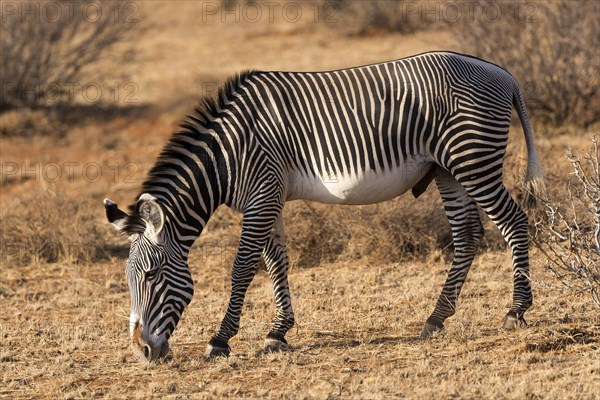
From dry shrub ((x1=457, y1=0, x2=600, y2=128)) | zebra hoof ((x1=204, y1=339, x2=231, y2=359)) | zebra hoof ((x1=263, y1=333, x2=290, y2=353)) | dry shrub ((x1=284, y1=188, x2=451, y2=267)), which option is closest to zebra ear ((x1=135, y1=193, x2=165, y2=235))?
zebra hoof ((x1=204, y1=339, x2=231, y2=359))

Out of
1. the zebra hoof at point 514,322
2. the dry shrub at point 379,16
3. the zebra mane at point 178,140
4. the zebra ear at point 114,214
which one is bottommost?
the dry shrub at point 379,16

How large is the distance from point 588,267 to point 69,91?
1304 cm

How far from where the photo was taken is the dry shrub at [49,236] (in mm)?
9883

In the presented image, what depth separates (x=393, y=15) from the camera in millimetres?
21125

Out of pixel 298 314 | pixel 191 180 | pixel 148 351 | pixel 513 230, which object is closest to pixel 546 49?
pixel 513 230

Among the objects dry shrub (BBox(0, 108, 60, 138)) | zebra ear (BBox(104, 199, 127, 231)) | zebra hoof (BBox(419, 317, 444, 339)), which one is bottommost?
dry shrub (BBox(0, 108, 60, 138))

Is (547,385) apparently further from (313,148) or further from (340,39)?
(340,39)

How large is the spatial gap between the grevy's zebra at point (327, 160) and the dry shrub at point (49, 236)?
3.59 meters

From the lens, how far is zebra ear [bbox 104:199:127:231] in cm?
619

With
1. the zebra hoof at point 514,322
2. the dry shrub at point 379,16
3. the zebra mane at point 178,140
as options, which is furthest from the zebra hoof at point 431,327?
the dry shrub at point 379,16

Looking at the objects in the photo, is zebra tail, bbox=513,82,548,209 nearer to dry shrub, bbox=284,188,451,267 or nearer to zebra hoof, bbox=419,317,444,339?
zebra hoof, bbox=419,317,444,339

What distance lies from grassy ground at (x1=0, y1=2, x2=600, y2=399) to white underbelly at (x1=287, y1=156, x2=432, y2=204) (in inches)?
41.7

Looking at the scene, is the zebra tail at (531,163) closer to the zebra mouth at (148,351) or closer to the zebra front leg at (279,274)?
the zebra front leg at (279,274)

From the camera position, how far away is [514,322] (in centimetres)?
690
